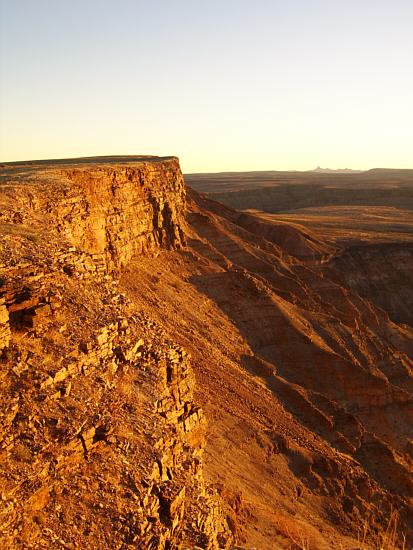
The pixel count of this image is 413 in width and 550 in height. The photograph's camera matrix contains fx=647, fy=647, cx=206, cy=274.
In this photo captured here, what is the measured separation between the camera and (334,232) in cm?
7419

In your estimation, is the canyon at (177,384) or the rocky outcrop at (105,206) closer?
the canyon at (177,384)

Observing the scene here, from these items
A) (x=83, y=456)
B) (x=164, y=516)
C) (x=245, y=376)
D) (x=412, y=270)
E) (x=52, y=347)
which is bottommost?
(x=412, y=270)

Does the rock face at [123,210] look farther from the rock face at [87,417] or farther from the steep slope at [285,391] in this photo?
the rock face at [87,417]

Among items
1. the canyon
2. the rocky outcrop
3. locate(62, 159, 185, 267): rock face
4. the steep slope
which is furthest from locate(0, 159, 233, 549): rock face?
locate(62, 159, 185, 267): rock face

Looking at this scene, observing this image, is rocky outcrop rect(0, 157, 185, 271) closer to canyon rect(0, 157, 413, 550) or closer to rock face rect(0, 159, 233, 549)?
canyon rect(0, 157, 413, 550)

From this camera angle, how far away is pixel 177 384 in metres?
15.1

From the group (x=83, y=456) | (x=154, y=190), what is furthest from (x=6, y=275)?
(x=154, y=190)

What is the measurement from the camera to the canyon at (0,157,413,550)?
11.4 meters

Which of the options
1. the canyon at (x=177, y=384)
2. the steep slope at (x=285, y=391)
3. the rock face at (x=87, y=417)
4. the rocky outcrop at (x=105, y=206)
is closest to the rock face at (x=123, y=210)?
the rocky outcrop at (x=105, y=206)

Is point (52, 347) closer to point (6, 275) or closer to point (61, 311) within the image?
point (61, 311)

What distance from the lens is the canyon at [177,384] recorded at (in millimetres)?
11367

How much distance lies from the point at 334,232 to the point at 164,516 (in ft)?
213

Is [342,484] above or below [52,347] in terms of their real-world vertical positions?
below

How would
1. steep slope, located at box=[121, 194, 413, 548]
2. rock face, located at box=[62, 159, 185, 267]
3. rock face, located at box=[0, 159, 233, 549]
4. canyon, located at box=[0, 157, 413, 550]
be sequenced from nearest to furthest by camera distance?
rock face, located at box=[0, 159, 233, 549]
canyon, located at box=[0, 157, 413, 550]
steep slope, located at box=[121, 194, 413, 548]
rock face, located at box=[62, 159, 185, 267]
